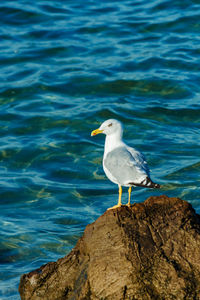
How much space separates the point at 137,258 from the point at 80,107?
734 centimetres

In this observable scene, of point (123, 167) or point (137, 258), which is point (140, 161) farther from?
point (137, 258)

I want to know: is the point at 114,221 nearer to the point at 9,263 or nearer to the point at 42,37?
the point at 9,263

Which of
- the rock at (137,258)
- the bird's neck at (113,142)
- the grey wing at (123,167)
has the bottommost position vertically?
the rock at (137,258)

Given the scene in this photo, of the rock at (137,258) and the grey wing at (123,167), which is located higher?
the grey wing at (123,167)

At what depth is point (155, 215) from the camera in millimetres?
4773

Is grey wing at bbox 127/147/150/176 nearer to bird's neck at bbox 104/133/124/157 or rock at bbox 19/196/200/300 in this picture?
bird's neck at bbox 104/133/124/157

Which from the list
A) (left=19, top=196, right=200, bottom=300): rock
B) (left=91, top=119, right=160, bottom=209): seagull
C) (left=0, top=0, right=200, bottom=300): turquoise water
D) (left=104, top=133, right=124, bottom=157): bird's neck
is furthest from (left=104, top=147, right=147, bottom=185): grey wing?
(left=0, top=0, right=200, bottom=300): turquoise water

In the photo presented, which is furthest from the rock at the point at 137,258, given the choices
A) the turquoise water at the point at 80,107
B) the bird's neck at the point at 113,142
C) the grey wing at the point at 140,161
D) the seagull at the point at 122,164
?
the turquoise water at the point at 80,107

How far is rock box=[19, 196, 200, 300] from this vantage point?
4.49 m

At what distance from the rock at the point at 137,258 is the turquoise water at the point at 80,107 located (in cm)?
133

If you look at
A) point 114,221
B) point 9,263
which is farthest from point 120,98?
point 114,221

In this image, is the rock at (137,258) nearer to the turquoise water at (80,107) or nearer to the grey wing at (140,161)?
the grey wing at (140,161)

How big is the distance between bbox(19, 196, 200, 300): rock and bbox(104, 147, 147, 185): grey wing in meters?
0.35

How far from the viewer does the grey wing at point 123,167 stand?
511 cm
